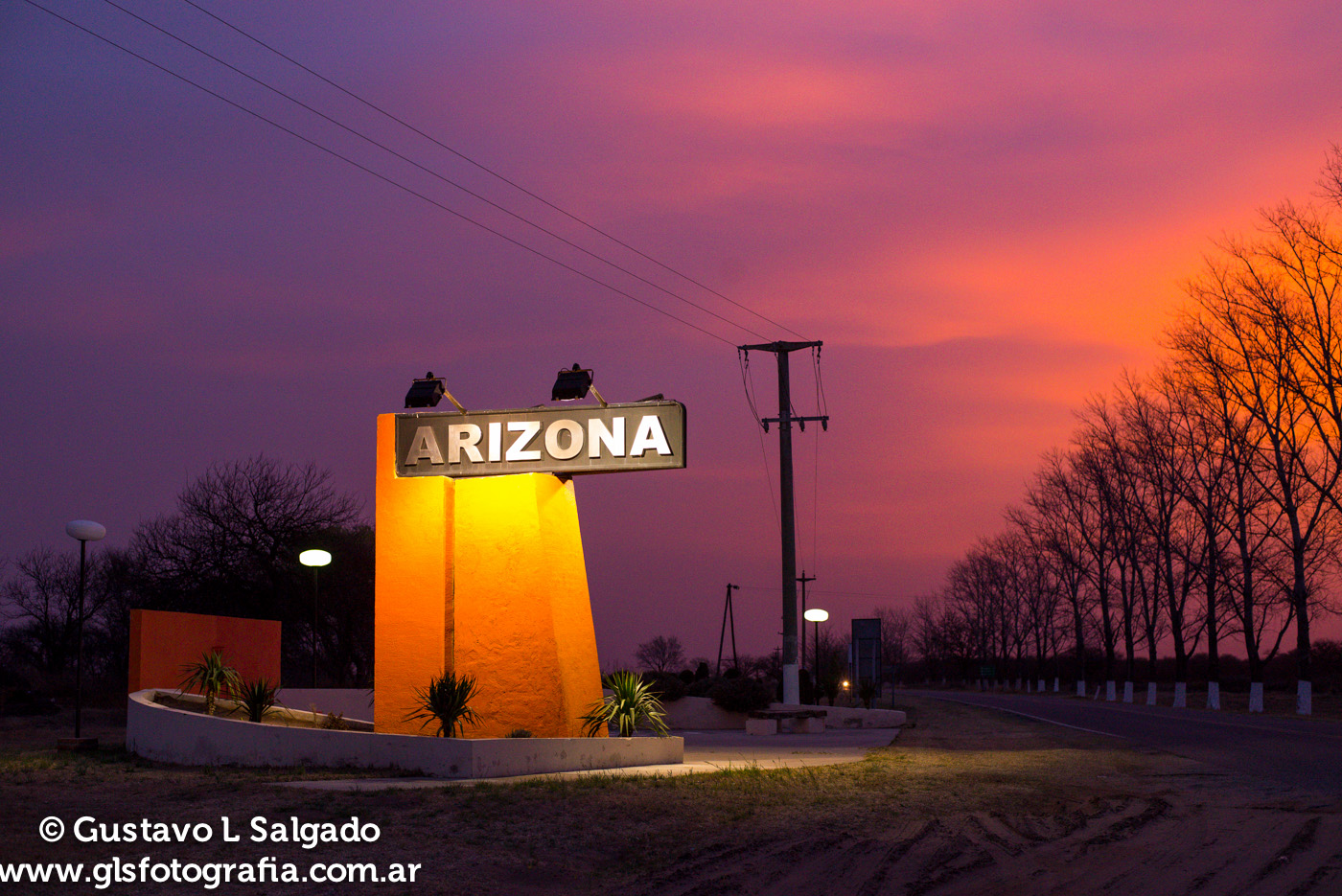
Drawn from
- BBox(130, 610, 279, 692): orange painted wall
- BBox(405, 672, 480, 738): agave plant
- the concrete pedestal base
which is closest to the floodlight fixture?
BBox(405, 672, 480, 738): agave plant

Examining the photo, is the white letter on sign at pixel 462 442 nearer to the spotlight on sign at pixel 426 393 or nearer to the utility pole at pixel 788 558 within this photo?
the spotlight on sign at pixel 426 393

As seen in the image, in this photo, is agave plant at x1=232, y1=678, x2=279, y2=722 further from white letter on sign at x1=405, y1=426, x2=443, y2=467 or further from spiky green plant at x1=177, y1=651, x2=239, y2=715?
white letter on sign at x1=405, y1=426, x2=443, y2=467

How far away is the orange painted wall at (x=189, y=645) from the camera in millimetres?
20703

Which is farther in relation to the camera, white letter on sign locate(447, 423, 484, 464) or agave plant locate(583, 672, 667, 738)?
white letter on sign locate(447, 423, 484, 464)

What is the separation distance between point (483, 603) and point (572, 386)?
3401 mm

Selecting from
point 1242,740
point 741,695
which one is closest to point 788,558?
point 741,695

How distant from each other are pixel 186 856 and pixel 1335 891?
27.7ft

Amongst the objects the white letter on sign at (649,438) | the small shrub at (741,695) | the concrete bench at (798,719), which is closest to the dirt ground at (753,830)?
the white letter on sign at (649,438)

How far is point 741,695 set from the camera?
27.2 meters

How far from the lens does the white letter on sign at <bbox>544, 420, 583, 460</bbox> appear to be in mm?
16500

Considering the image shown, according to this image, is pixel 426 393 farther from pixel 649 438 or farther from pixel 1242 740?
pixel 1242 740

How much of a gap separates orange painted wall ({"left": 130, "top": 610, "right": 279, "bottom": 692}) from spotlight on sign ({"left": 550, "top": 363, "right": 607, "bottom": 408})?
9631mm

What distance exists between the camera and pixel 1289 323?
33375 millimetres

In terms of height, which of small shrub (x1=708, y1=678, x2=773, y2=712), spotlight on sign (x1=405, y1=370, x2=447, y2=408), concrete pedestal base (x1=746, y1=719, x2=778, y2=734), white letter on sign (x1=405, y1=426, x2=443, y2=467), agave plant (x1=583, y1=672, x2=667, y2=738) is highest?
spotlight on sign (x1=405, y1=370, x2=447, y2=408)
